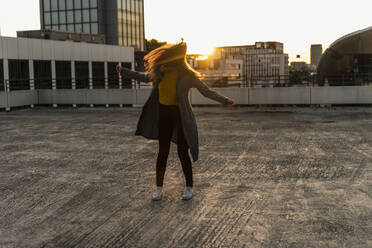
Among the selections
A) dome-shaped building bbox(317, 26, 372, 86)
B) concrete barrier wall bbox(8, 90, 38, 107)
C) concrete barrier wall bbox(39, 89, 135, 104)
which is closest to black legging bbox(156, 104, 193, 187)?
concrete barrier wall bbox(39, 89, 135, 104)

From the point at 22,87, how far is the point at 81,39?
73.1ft

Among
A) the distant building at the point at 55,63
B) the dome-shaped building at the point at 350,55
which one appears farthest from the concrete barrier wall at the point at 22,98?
the dome-shaped building at the point at 350,55

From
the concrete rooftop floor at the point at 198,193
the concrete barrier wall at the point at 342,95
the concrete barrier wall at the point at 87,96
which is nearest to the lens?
the concrete rooftop floor at the point at 198,193

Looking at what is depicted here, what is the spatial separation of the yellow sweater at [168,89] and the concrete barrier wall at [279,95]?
15.1 m

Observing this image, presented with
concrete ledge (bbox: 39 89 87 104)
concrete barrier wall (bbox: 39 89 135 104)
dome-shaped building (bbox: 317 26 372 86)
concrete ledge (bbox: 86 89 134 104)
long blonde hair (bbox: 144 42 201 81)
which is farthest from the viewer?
dome-shaped building (bbox: 317 26 372 86)

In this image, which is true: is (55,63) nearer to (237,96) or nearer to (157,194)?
(237,96)

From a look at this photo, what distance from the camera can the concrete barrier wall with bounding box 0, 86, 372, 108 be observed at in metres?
19.4

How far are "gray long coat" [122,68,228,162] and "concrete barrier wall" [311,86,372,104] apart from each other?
1507 centimetres

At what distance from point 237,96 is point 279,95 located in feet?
6.11

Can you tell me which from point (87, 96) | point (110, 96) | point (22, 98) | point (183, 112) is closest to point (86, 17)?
point (87, 96)

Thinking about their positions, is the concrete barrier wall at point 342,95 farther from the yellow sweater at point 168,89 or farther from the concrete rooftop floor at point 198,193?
the yellow sweater at point 168,89

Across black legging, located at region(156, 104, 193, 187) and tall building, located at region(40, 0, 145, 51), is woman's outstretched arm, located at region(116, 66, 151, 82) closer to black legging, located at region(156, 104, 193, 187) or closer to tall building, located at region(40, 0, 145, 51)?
black legging, located at region(156, 104, 193, 187)

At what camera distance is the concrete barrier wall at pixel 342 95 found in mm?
19125

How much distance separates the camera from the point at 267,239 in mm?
4070
